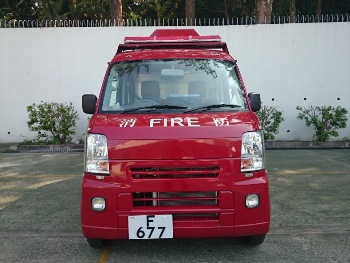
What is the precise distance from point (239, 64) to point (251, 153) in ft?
22.2

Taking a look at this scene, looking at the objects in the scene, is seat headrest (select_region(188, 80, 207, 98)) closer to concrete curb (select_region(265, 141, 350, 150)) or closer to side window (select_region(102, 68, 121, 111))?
side window (select_region(102, 68, 121, 111))

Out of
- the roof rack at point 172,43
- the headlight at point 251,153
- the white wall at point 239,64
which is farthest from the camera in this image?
the white wall at point 239,64

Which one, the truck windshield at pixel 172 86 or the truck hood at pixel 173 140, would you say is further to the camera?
the truck windshield at pixel 172 86

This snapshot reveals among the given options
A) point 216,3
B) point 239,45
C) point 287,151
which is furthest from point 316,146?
point 216,3

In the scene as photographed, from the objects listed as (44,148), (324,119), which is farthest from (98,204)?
(324,119)

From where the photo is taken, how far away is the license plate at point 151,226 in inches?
134

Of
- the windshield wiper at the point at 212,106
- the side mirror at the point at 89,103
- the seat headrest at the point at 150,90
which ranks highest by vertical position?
the seat headrest at the point at 150,90

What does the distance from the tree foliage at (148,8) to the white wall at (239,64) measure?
8.88m

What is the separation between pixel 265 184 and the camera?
354 cm

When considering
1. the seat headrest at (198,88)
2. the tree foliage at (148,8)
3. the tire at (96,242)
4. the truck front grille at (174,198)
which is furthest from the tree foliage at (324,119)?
the tree foliage at (148,8)

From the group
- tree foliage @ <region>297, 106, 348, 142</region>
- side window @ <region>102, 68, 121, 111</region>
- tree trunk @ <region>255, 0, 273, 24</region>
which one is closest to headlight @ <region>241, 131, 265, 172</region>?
side window @ <region>102, 68, 121, 111</region>

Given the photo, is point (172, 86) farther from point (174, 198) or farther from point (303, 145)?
point (303, 145)

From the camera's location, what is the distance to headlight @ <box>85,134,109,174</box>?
3.50 m

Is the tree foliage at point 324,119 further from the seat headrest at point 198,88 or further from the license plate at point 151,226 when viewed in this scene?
the license plate at point 151,226
